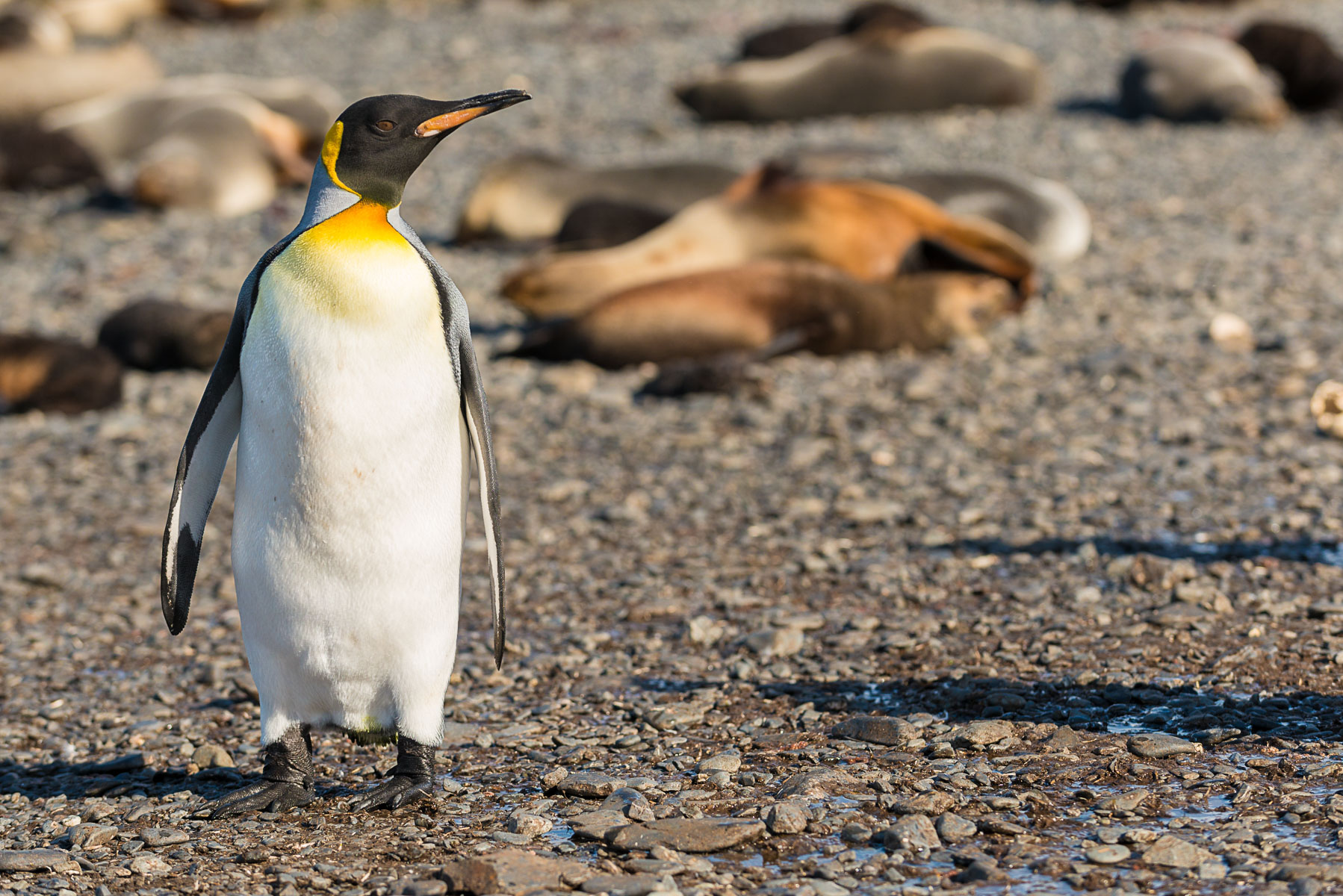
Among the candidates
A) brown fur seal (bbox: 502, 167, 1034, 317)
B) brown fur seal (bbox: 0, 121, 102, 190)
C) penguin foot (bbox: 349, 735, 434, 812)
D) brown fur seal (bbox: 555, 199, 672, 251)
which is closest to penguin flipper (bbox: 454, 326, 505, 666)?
penguin foot (bbox: 349, 735, 434, 812)

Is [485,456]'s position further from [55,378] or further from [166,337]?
[166,337]

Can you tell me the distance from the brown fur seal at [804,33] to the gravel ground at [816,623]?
5.90 m

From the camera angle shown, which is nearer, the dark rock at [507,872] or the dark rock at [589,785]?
the dark rock at [507,872]

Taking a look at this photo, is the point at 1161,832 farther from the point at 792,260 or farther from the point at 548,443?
the point at 792,260

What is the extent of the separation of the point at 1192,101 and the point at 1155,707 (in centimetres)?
991

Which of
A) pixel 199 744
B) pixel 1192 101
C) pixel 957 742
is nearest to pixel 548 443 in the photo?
pixel 199 744

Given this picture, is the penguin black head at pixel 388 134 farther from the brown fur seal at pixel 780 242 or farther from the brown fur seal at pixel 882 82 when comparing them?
the brown fur seal at pixel 882 82

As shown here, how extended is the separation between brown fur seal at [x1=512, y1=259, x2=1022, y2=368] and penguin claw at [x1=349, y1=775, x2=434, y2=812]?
4.33 m

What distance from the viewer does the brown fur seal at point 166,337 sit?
291 inches

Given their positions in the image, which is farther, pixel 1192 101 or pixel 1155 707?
pixel 1192 101

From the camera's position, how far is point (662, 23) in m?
17.9

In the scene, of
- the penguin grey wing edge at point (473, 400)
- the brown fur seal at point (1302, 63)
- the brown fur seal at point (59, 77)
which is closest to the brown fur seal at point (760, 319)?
the penguin grey wing edge at point (473, 400)

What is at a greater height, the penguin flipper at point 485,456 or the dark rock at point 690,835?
the penguin flipper at point 485,456

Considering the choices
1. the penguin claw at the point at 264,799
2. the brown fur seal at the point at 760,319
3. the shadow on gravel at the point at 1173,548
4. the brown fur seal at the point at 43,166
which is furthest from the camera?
the brown fur seal at the point at 43,166
